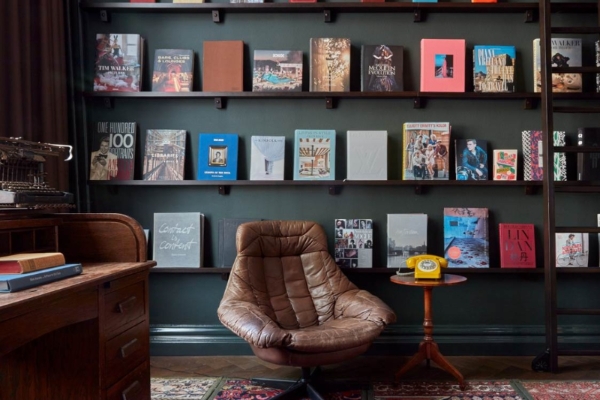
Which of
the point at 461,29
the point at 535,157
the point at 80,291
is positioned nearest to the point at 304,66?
the point at 461,29

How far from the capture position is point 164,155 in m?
3.29

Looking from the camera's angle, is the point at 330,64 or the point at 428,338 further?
the point at 330,64

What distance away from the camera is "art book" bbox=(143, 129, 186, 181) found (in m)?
3.27

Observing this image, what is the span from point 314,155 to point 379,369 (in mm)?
1456

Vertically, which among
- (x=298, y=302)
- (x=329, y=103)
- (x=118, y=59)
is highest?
(x=118, y=59)

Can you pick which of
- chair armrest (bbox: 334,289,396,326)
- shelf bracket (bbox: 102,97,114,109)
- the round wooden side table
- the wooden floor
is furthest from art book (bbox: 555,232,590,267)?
shelf bracket (bbox: 102,97,114,109)

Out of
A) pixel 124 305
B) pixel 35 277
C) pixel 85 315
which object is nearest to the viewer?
pixel 35 277

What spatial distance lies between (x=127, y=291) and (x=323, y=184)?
160cm

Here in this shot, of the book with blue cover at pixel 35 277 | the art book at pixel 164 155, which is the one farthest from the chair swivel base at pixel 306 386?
→ the art book at pixel 164 155

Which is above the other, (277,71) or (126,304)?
(277,71)

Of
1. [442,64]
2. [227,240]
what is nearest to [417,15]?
[442,64]

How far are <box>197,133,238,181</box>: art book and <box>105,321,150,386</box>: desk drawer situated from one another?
1.37m

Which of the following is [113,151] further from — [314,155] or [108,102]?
[314,155]

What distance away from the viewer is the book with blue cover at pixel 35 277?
1360 mm
